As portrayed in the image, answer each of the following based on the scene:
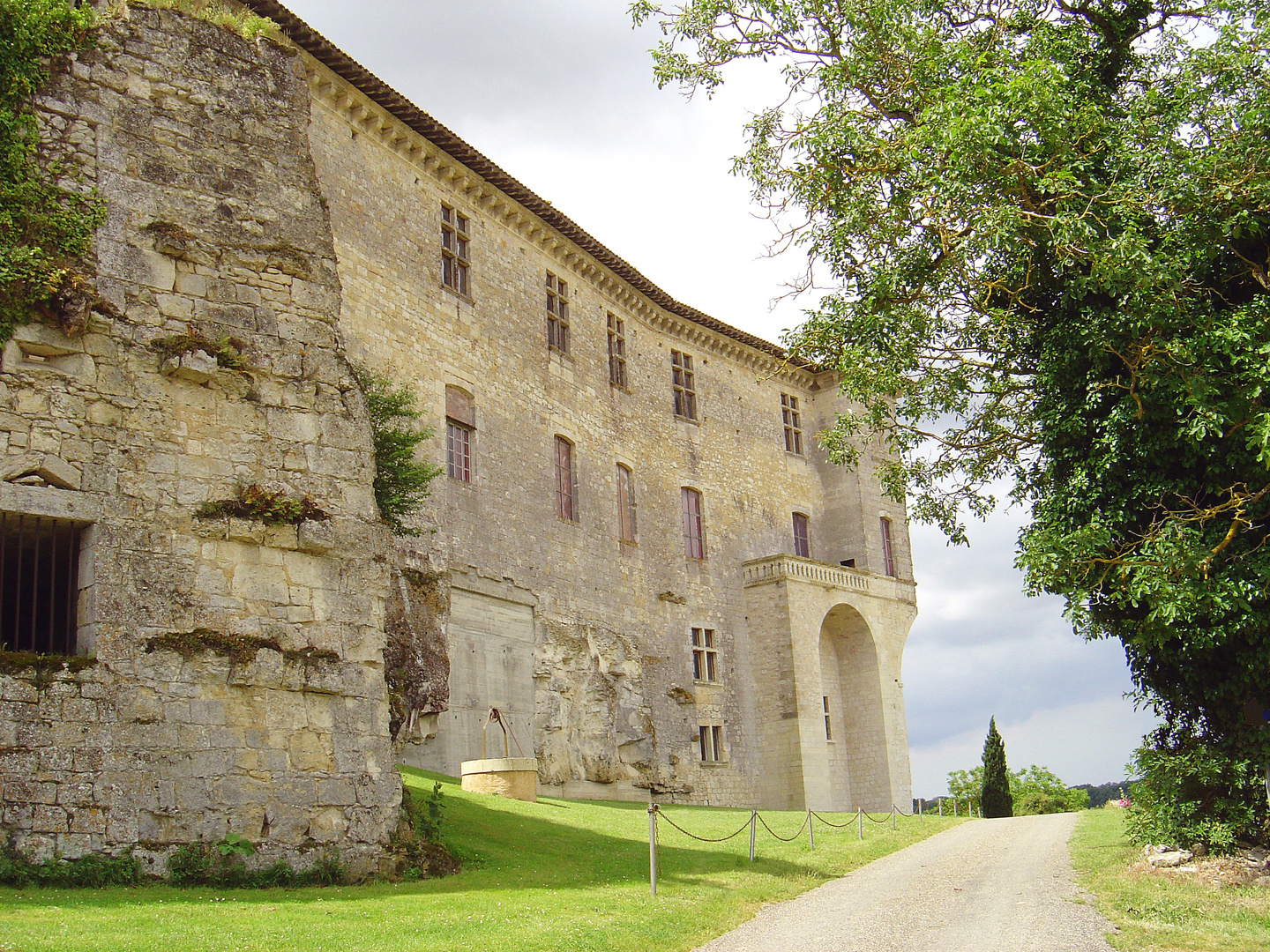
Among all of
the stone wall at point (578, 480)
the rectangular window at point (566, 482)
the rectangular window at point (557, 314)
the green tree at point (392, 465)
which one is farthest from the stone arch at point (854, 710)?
the green tree at point (392, 465)

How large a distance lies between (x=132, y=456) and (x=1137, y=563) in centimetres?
1024

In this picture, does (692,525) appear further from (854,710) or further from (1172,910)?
(1172,910)

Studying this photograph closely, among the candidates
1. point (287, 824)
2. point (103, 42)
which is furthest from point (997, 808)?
point (103, 42)

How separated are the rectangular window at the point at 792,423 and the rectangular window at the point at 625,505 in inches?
342

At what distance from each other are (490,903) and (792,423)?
28568mm

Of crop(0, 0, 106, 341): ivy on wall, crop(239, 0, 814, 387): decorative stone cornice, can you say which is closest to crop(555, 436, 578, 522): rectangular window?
crop(239, 0, 814, 387): decorative stone cornice

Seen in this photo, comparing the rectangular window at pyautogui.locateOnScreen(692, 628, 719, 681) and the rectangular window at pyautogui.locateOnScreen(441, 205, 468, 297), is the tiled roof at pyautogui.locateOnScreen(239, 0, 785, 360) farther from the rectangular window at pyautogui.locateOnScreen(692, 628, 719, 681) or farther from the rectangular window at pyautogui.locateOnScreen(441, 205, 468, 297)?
the rectangular window at pyautogui.locateOnScreen(692, 628, 719, 681)

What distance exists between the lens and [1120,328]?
1255cm

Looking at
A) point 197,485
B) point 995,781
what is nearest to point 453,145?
point 197,485

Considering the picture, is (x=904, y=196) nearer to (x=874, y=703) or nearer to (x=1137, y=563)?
(x=1137, y=563)

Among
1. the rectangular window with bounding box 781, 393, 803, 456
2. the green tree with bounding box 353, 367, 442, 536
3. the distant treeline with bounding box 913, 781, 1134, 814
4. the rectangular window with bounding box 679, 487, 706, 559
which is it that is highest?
the rectangular window with bounding box 781, 393, 803, 456

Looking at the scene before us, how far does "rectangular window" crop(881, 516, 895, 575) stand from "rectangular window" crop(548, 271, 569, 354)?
575 inches

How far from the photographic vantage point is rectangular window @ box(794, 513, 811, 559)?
36.1 meters

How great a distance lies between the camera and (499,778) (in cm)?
1772
